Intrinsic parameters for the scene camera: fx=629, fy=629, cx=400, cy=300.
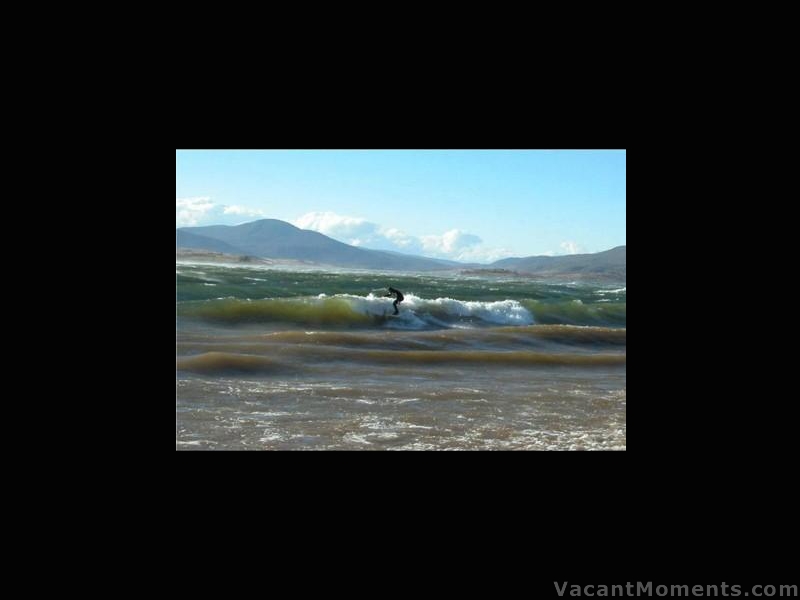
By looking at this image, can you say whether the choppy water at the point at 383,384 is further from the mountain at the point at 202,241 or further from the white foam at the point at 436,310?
A: the mountain at the point at 202,241

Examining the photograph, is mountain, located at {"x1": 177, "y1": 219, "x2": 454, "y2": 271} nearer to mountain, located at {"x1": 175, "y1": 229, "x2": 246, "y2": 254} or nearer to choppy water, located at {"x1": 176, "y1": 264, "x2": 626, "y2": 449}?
mountain, located at {"x1": 175, "y1": 229, "x2": 246, "y2": 254}

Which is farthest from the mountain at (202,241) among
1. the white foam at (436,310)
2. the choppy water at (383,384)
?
the choppy water at (383,384)

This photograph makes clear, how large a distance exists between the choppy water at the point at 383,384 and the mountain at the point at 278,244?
4194cm

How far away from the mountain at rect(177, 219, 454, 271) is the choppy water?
41.9 metres

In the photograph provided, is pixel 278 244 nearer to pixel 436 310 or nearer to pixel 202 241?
pixel 202 241

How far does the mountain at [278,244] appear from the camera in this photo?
186ft

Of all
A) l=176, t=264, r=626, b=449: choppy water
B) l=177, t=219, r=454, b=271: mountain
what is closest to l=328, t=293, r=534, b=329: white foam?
l=176, t=264, r=626, b=449: choppy water

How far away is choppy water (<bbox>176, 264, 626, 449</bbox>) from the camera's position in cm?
357

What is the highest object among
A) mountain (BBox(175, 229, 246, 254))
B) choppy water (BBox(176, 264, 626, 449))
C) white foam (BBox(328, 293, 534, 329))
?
mountain (BBox(175, 229, 246, 254))

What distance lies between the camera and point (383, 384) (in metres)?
5.20

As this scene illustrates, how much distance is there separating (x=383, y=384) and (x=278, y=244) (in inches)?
2456
